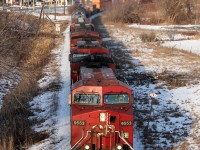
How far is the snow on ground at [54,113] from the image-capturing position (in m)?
12.6

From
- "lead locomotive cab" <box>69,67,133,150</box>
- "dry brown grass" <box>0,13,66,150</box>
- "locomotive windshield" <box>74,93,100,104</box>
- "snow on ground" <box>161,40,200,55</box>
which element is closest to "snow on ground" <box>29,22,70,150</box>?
"dry brown grass" <box>0,13,66,150</box>

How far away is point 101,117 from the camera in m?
9.84

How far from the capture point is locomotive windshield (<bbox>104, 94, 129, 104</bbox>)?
10.2m

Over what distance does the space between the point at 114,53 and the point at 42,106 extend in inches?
573

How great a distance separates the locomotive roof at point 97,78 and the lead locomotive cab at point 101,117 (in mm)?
143

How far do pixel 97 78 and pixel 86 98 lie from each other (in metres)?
1.25

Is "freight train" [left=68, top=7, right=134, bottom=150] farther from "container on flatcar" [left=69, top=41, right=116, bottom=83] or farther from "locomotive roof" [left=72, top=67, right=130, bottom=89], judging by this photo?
"container on flatcar" [left=69, top=41, right=116, bottom=83]

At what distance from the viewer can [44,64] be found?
2636 centimetres

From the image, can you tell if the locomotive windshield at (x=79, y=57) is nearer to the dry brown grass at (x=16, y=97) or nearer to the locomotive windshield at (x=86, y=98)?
the dry brown grass at (x=16, y=97)

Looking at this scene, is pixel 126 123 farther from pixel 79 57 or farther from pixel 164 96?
pixel 164 96

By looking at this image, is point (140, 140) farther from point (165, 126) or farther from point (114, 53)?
point (114, 53)

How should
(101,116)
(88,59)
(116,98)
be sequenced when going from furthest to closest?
(88,59)
(116,98)
(101,116)

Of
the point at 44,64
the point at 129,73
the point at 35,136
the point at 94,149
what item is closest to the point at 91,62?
the point at 35,136

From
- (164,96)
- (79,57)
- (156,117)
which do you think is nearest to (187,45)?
(164,96)
